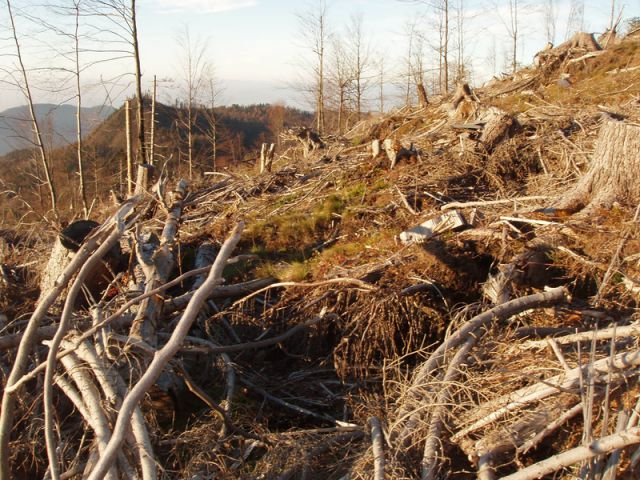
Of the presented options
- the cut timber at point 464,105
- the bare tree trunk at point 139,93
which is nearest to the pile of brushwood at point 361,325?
the cut timber at point 464,105

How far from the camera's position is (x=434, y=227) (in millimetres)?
5051

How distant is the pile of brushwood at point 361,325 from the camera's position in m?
2.61

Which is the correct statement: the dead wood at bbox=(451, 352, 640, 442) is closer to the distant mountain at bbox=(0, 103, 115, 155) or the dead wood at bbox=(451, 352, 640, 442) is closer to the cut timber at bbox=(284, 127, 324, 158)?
the cut timber at bbox=(284, 127, 324, 158)

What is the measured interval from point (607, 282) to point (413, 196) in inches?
107

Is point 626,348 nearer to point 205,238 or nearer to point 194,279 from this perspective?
point 194,279

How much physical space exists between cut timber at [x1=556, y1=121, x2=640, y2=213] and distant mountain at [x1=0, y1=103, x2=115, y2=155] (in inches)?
480

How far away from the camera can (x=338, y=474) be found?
306cm

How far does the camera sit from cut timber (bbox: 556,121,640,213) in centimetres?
461

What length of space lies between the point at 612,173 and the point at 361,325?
2.65 metres

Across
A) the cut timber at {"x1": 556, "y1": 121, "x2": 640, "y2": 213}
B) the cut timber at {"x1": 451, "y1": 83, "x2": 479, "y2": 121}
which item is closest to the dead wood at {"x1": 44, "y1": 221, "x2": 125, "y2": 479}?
the cut timber at {"x1": 556, "y1": 121, "x2": 640, "y2": 213}

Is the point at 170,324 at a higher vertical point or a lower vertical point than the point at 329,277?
lower

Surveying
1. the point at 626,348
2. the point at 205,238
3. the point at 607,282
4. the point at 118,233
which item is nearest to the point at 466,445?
the point at 626,348

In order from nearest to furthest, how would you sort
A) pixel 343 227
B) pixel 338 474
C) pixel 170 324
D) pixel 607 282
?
pixel 338 474, pixel 607 282, pixel 170 324, pixel 343 227

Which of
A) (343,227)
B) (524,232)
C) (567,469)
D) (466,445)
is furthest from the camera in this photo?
(343,227)
